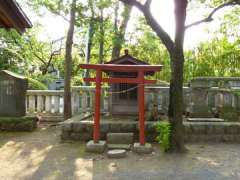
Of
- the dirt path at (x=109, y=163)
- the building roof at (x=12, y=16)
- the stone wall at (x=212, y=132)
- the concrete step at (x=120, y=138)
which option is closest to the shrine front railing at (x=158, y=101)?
the stone wall at (x=212, y=132)

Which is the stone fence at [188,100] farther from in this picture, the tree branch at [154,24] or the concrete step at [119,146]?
the tree branch at [154,24]

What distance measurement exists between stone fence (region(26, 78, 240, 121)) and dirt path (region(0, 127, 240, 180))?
2181 mm

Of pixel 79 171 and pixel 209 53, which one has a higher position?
pixel 209 53

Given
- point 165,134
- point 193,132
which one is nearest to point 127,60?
point 193,132

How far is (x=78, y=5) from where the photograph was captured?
1202 cm

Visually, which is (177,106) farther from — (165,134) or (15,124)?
(15,124)

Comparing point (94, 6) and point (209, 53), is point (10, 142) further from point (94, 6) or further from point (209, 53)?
point (209, 53)

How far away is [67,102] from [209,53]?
8.13m

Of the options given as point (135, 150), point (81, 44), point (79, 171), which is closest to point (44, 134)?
point (135, 150)

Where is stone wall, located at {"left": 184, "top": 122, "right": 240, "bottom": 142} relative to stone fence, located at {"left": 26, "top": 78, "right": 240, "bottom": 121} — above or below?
below

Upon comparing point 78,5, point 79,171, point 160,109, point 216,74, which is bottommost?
point 79,171

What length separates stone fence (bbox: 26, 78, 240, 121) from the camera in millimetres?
10922

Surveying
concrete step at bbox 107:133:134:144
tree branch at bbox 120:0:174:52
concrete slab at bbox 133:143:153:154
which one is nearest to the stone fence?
concrete step at bbox 107:133:134:144

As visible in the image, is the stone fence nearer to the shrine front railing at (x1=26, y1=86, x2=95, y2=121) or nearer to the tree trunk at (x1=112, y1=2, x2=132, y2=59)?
the shrine front railing at (x1=26, y1=86, x2=95, y2=121)
